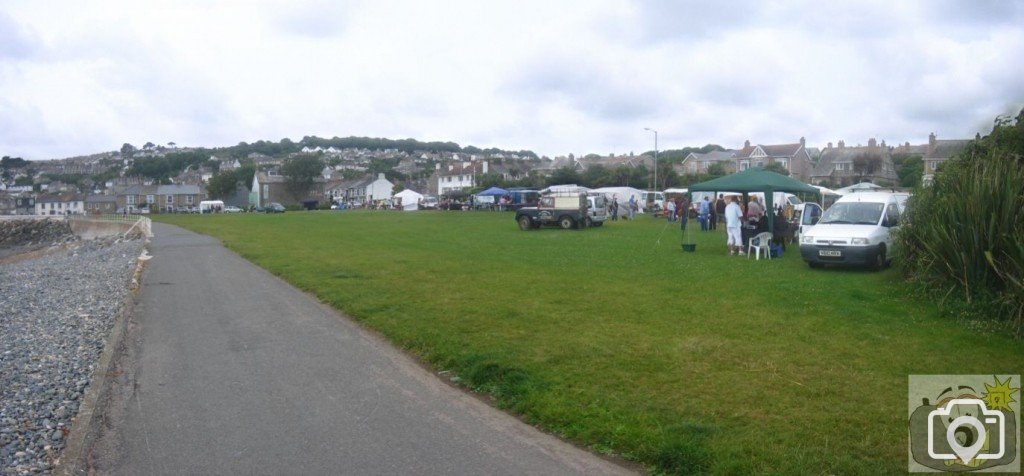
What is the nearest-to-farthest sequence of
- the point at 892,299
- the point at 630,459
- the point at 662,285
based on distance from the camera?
the point at 630,459
the point at 892,299
the point at 662,285

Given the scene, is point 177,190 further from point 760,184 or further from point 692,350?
point 692,350

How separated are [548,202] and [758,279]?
21449 mm

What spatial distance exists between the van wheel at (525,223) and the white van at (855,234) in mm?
18021

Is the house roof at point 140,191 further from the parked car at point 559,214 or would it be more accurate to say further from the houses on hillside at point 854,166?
the parked car at point 559,214

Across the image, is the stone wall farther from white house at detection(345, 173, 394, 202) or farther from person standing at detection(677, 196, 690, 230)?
person standing at detection(677, 196, 690, 230)

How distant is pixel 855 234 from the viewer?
1593 centimetres

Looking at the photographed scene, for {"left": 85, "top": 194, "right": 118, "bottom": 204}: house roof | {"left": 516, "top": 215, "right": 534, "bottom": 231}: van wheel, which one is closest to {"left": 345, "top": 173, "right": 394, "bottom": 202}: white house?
{"left": 85, "top": 194, "right": 118, "bottom": 204}: house roof

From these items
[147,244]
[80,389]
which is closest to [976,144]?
[80,389]

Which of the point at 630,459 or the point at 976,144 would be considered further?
the point at 976,144

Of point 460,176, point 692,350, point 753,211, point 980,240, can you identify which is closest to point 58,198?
point 460,176

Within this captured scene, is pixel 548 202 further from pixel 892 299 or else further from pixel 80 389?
pixel 80 389

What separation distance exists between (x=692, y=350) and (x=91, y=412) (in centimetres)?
610

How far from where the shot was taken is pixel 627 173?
75.0 meters

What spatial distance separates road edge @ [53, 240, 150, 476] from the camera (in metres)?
5.81
